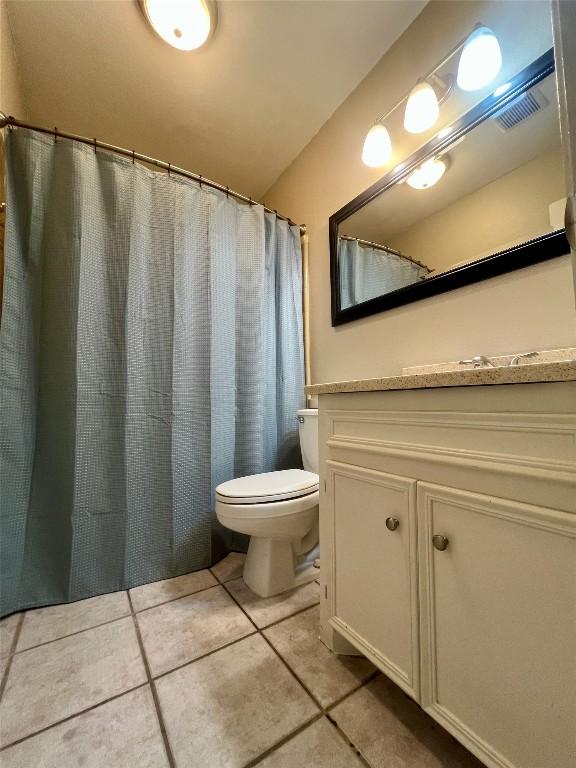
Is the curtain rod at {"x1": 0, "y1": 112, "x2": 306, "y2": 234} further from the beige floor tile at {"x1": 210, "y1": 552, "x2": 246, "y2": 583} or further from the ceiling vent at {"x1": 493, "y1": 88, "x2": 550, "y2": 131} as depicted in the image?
the beige floor tile at {"x1": 210, "y1": 552, "x2": 246, "y2": 583}

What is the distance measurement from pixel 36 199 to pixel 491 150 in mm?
1615

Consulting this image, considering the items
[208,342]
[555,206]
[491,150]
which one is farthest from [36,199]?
[555,206]

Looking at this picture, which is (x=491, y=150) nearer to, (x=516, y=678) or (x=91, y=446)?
(x=516, y=678)

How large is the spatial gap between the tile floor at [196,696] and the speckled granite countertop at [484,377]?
0.75 meters

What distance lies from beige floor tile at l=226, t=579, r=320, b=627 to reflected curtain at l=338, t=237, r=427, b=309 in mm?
1246

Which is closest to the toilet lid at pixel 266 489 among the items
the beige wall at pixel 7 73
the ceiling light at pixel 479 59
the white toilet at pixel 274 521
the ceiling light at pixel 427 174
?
the white toilet at pixel 274 521

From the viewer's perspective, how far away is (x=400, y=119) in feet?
4.16

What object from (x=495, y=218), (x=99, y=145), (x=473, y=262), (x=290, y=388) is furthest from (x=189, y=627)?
(x=99, y=145)

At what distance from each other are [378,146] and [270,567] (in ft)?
5.80

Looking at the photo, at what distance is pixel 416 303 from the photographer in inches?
46.1

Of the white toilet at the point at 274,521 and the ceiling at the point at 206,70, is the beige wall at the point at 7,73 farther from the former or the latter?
the white toilet at the point at 274,521

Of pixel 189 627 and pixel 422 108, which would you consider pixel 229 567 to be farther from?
pixel 422 108

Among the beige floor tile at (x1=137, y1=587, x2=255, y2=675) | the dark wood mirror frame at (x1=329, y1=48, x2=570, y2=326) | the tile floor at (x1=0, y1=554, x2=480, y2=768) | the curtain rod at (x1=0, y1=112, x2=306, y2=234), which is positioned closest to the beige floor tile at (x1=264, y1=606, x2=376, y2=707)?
the tile floor at (x1=0, y1=554, x2=480, y2=768)

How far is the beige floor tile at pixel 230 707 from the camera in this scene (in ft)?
2.04
